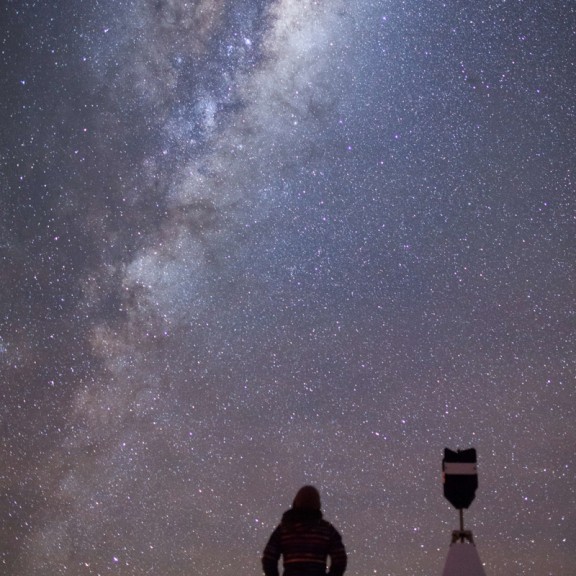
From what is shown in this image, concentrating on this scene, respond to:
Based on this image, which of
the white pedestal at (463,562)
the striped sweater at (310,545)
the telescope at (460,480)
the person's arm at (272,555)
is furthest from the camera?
the telescope at (460,480)

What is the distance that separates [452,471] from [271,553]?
2017 mm

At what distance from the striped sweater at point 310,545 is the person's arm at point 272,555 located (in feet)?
0.14

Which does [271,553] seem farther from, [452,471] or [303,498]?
[452,471]

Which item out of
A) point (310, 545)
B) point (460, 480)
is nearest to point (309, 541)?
point (310, 545)

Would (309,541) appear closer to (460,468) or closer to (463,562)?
(463,562)

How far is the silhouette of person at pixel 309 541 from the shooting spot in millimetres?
4305

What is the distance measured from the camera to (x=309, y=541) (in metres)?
4.30

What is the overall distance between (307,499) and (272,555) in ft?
1.30

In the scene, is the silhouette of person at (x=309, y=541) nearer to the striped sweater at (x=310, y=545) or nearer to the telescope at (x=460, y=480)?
the striped sweater at (x=310, y=545)

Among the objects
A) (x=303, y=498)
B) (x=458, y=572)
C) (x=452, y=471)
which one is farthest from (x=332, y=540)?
(x=452, y=471)

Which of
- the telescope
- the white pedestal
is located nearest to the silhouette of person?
the white pedestal

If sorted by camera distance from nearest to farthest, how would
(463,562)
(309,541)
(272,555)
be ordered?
(309,541) < (272,555) < (463,562)

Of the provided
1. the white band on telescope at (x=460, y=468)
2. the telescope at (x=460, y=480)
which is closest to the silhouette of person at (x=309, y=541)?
the telescope at (x=460, y=480)

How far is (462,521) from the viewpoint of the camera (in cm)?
594
